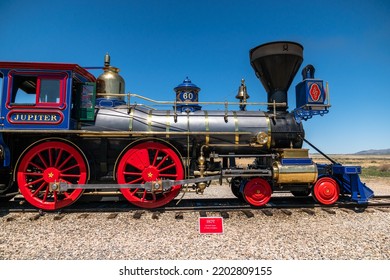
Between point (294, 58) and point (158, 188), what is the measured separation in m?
5.10

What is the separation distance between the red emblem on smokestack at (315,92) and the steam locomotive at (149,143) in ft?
0.09

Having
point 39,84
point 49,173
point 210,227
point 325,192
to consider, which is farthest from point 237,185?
point 39,84

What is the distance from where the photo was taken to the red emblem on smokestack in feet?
22.0

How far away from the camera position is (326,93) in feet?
22.2

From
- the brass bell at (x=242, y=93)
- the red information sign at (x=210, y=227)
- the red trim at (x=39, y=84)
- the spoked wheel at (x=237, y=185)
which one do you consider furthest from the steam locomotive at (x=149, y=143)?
the red information sign at (x=210, y=227)

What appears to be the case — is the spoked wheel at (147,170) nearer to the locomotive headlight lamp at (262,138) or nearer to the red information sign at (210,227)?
the red information sign at (210,227)

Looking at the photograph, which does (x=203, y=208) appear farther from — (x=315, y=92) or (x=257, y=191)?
(x=315, y=92)

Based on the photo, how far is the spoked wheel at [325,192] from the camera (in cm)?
646

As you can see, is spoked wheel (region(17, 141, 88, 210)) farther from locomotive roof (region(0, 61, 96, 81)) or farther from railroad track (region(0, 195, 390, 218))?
locomotive roof (region(0, 61, 96, 81))

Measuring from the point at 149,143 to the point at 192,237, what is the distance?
278 cm

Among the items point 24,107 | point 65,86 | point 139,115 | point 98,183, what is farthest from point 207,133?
point 24,107

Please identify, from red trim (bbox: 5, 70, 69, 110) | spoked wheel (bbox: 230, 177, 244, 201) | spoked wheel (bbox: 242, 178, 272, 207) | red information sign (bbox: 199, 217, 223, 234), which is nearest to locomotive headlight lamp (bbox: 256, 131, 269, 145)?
spoked wheel (bbox: 242, 178, 272, 207)

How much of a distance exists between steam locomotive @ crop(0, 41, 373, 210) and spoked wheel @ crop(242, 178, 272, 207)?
0.03 m

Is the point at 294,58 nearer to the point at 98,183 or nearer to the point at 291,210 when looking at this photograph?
the point at 291,210
